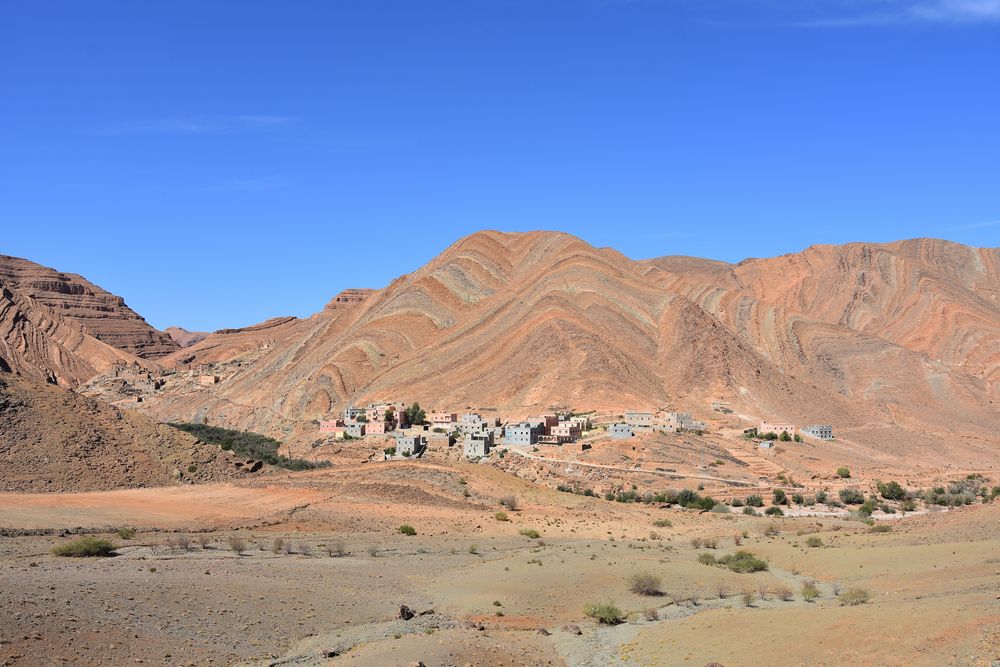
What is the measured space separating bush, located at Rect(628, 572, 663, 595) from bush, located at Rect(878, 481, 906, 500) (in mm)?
32121

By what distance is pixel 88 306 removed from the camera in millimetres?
179250

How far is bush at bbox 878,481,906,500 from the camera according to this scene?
54500mm

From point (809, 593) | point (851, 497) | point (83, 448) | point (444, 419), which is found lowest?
point (809, 593)

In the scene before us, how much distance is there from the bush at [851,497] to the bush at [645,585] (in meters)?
28.8

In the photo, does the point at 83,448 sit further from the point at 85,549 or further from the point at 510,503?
the point at 510,503

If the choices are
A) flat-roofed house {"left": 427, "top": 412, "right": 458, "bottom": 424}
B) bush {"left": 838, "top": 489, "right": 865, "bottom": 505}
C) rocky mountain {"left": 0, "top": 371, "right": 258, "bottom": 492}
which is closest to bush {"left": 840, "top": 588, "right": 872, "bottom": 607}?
rocky mountain {"left": 0, "top": 371, "right": 258, "bottom": 492}

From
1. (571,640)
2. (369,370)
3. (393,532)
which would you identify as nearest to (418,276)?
(369,370)

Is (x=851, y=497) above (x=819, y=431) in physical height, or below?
below

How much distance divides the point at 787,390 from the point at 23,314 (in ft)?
384

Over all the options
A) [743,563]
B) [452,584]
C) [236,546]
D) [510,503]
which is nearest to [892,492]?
[510,503]

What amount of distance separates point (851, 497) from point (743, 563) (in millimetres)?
23980

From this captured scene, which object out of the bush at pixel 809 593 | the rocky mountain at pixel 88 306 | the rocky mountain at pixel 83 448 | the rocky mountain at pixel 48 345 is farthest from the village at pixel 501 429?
the rocky mountain at pixel 88 306

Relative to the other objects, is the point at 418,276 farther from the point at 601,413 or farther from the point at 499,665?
the point at 499,665

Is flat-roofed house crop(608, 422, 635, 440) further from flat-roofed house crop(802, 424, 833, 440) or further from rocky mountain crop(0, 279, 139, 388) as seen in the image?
rocky mountain crop(0, 279, 139, 388)
